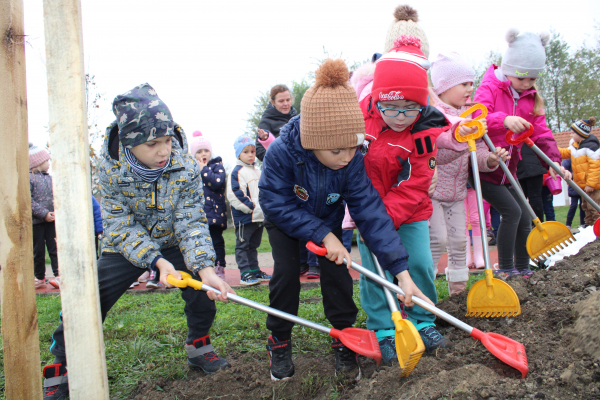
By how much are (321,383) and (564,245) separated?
2.67 metres

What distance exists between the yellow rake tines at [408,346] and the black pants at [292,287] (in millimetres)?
469

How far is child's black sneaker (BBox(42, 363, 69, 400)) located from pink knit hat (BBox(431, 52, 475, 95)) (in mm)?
3281

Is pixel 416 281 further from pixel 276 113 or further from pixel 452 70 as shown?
pixel 276 113

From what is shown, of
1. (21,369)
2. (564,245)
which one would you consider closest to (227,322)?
(21,369)

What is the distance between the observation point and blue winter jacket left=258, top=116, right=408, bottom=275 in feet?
7.84

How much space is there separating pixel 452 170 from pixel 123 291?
258 centimetres

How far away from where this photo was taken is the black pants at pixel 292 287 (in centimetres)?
253

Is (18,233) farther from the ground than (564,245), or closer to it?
farther from the ground

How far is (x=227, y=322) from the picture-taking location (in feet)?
11.4

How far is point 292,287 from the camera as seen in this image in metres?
2.54

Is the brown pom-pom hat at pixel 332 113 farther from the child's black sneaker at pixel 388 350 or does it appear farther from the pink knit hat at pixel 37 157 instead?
the pink knit hat at pixel 37 157

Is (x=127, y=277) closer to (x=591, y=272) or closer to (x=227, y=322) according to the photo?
(x=227, y=322)

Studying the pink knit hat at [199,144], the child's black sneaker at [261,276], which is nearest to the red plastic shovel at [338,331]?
the child's black sneaker at [261,276]

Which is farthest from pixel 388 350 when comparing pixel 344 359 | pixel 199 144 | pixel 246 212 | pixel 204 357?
pixel 199 144
